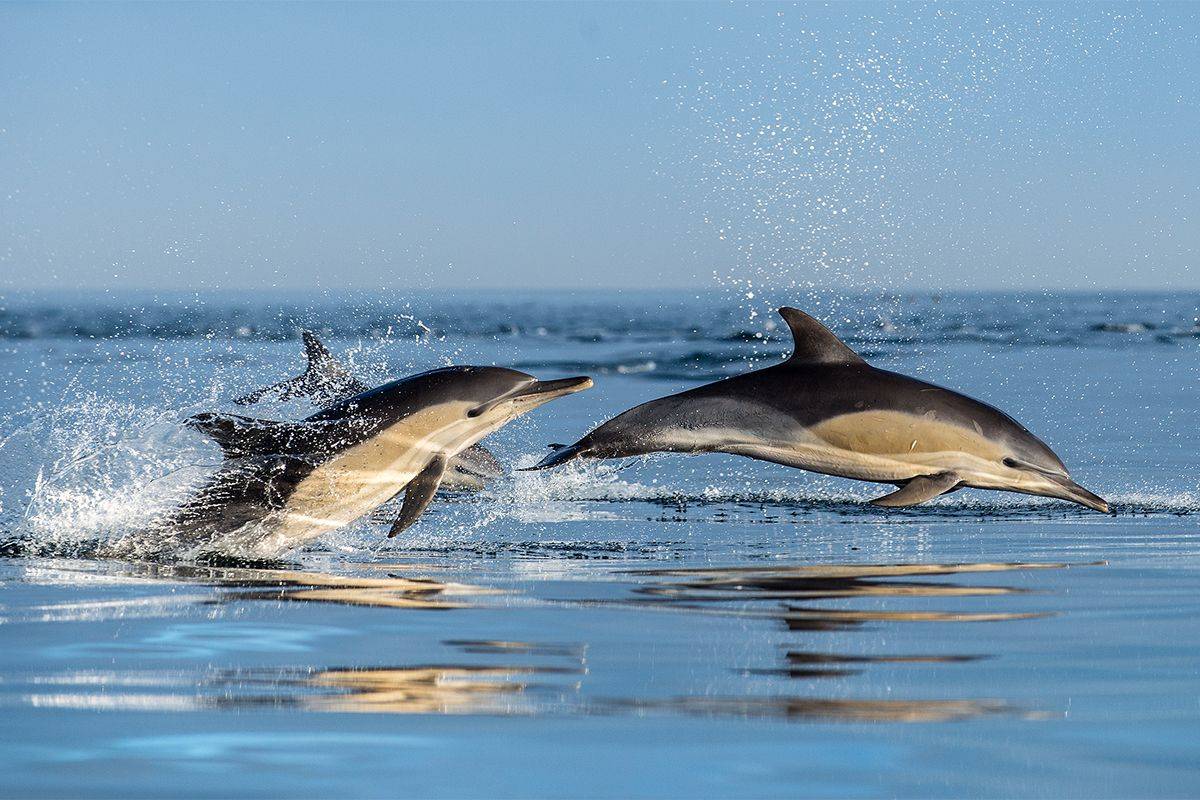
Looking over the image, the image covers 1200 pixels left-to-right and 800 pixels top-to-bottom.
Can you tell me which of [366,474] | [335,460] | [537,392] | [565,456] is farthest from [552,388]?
[335,460]

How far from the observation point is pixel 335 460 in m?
8.60

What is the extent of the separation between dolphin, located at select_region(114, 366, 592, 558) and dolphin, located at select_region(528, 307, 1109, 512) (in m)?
0.76

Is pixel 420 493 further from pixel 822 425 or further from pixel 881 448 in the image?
pixel 881 448

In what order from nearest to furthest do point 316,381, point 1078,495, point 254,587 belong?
point 254,587
point 1078,495
point 316,381

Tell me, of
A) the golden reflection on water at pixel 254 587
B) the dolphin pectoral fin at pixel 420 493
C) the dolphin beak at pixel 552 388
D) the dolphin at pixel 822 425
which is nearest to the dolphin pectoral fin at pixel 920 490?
the dolphin at pixel 822 425

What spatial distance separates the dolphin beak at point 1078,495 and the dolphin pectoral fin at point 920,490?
85 cm

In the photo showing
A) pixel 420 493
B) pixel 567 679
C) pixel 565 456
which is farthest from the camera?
pixel 565 456

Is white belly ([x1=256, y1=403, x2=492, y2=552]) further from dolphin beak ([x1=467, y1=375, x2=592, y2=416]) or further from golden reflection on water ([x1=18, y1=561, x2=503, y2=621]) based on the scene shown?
golden reflection on water ([x1=18, y1=561, x2=503, y2=621])

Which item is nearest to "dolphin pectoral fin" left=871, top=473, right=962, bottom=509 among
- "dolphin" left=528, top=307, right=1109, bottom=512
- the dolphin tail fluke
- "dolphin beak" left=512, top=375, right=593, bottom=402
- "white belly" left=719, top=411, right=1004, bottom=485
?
"dolphin" left=528, top=307, right=1109, bottom=512

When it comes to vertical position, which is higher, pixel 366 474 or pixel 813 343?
pixel 813 343

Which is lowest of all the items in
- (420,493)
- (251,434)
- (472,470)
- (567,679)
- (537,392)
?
(567,679)

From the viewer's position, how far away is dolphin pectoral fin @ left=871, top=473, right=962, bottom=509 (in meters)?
9.44

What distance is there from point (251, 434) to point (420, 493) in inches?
39.3

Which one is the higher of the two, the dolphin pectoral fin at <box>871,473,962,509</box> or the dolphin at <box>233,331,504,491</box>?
the dolphin at <box>233,331,504,491</box>
